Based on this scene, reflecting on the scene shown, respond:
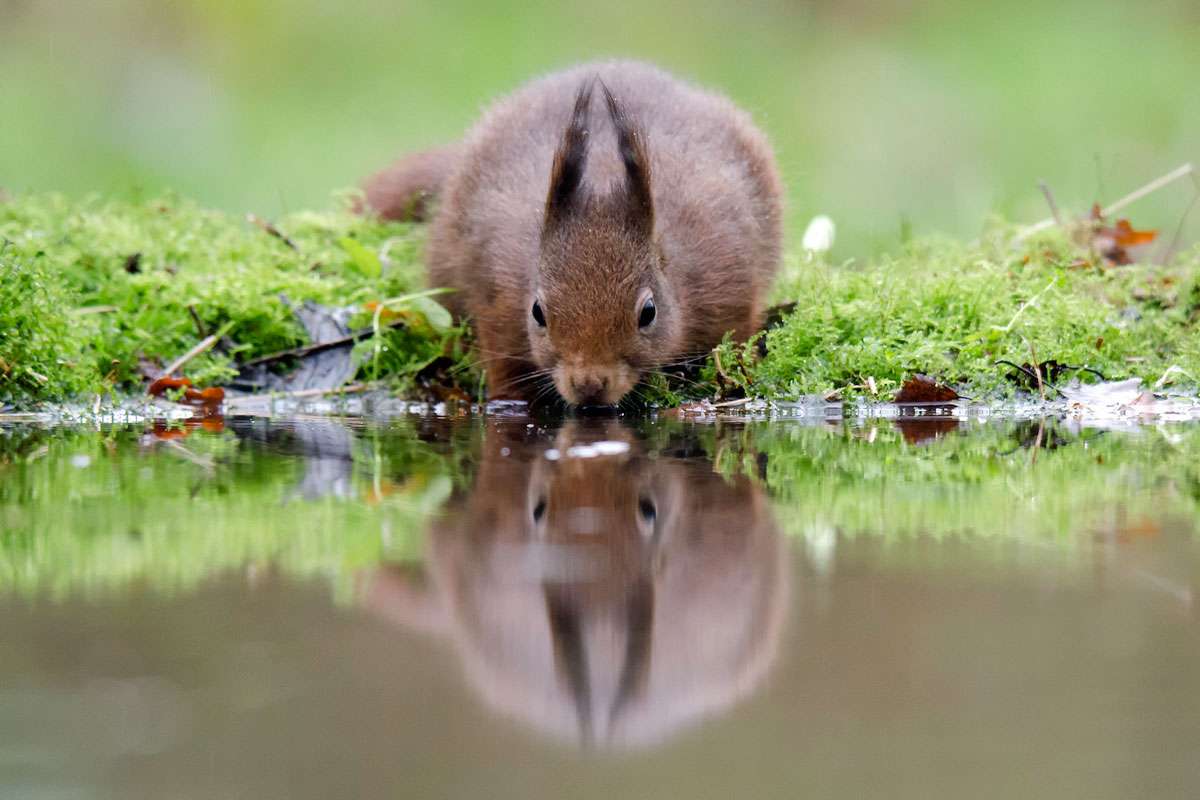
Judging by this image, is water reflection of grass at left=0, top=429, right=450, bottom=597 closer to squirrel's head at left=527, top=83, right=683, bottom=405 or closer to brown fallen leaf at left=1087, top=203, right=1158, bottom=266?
squirrel's head at left=527, top=83, right=683, bottom=405

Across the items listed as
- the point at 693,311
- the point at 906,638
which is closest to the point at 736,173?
the point at 693,311

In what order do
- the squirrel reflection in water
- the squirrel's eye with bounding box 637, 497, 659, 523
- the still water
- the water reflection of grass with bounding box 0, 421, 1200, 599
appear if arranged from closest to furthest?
1. the still water
2. the squirrel reflection in water
3. the water reflection of grass with bounding box 0, 421, 1200, 599
4. the squirrel's eye with bounding box 637, 497, 659, 523

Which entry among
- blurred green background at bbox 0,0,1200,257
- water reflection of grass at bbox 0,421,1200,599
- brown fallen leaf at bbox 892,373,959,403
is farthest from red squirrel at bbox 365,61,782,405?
blurred green background at bbox 0,0,1200,257

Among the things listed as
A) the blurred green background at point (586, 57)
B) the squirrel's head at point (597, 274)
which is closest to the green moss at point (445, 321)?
the squirrel's head at point (597, 274)

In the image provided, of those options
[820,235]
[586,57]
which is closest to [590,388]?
[820,235]

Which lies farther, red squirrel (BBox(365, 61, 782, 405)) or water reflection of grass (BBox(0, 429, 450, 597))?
red squirrel (BBox(365, 61, 782, 405))

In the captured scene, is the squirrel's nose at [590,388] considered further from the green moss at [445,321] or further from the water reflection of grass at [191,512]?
the water reflection of grass at [191,512]
